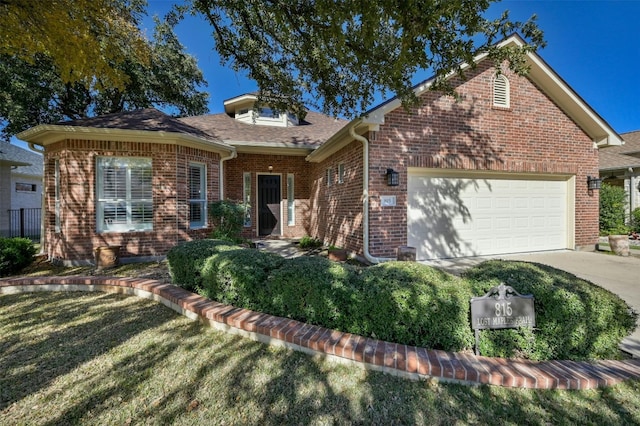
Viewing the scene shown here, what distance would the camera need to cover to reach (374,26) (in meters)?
3.44

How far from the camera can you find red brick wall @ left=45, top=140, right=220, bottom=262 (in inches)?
260

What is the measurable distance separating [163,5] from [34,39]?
237cm

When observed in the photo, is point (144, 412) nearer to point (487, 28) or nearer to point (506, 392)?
point (506, 392)

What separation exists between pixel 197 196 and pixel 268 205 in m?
3.24

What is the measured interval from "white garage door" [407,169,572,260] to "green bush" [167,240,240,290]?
4818 millimetres

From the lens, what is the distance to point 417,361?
2.40 meters

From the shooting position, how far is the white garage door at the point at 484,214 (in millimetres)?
7059

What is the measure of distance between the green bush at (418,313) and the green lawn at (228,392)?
1.47 ft

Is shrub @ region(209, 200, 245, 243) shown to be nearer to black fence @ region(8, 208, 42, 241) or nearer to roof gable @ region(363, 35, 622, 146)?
roof gable @ region(363, 35, 622, 146)

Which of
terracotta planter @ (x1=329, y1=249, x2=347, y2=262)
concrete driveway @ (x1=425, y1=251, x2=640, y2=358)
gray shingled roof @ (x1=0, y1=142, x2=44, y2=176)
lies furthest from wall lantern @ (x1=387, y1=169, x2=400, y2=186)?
gray shingled roof @ (x1=0, y1=142, x2=44, y2=176)

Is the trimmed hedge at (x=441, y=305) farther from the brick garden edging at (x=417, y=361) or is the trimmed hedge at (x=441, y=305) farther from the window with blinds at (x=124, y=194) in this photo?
the window with blinds at (x=124, y=194)

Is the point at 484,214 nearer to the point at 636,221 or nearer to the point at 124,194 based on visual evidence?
the point at 124,194

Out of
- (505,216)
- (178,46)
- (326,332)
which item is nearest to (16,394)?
(326,332)

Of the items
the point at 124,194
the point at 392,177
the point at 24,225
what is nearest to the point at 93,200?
the point at 124,194
